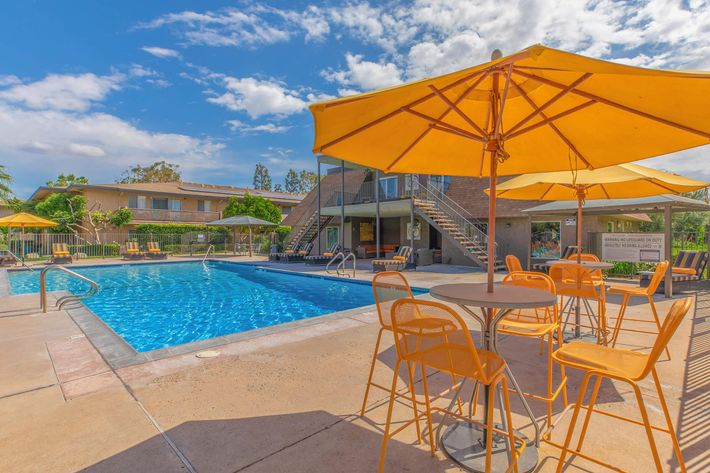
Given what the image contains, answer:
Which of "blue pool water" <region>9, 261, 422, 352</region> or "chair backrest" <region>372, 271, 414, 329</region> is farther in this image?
"blue pool water" <region>9, 261, 422, 352</region>

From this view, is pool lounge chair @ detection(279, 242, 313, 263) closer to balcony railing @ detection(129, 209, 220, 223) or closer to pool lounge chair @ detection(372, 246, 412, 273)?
pool lounge chair @ detection(372, 246, 412, 273)

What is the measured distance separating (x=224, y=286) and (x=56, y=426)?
10610 millimetres

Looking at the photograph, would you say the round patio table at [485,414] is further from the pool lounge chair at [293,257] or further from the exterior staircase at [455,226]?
the pool lounge chair at [293,257]

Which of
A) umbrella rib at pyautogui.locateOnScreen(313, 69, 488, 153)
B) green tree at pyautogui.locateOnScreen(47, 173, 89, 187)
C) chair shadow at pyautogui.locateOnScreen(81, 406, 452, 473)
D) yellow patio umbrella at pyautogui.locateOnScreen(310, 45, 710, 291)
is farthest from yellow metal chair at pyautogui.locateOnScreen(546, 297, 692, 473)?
green tree at pyautogui.locateOnScreen(47, 173, 89, 187)

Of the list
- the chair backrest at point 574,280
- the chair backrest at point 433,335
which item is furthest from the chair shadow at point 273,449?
the chair backrest at point 574,280

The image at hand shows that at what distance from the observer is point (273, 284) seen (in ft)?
43.3

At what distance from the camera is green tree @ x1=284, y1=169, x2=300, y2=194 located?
67000 mm

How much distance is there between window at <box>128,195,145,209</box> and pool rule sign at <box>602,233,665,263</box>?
30.6 m

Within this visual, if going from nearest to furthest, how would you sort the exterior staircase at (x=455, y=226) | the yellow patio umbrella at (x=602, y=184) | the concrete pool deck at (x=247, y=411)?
the concrete pool deck at (x=247, y=411), the yellow patio umbrella at (x=602, y=184), the exterior staircase at (x=455, y=226)

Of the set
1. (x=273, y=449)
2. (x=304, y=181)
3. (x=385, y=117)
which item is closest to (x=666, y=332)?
(x=385, y=117)

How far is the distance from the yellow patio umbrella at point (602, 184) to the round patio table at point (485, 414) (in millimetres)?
3187

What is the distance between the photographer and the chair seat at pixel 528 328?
285 cm

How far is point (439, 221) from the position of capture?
1559cm

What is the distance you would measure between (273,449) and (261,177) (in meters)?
68.1
